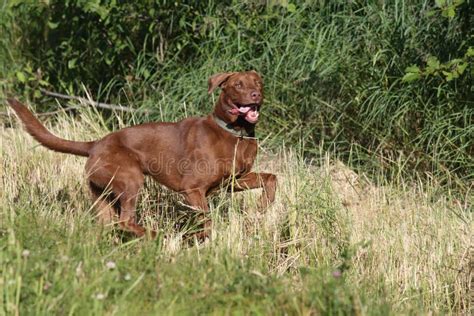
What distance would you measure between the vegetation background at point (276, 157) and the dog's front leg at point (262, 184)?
95 millimetres

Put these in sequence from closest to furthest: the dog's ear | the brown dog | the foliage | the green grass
Answer: the green grass
the brown dog
the dog's ear
the foliage

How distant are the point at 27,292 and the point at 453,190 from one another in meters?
4.25

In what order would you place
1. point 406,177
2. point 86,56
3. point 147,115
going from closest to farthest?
point 406,177 < point 147,115 < point 86,56

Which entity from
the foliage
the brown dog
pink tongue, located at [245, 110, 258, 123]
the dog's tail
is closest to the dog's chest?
the brown dog

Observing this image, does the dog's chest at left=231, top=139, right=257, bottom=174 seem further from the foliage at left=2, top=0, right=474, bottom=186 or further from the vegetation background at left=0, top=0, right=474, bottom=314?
the foliage at left=2, top=0, right=474, bottom=186

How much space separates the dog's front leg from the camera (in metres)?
6.54

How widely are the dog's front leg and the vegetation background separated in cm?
9

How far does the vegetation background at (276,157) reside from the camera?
169 inches

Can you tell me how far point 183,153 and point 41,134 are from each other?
3.27 feet

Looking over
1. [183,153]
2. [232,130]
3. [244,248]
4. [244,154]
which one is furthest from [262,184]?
[244,248]

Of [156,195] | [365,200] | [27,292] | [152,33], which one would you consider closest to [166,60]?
[152,33]

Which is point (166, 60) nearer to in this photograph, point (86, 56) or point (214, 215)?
point (86, 56)

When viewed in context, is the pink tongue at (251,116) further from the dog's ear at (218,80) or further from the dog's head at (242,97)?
the dog's ear at (218,80)

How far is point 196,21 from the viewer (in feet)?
30.3
